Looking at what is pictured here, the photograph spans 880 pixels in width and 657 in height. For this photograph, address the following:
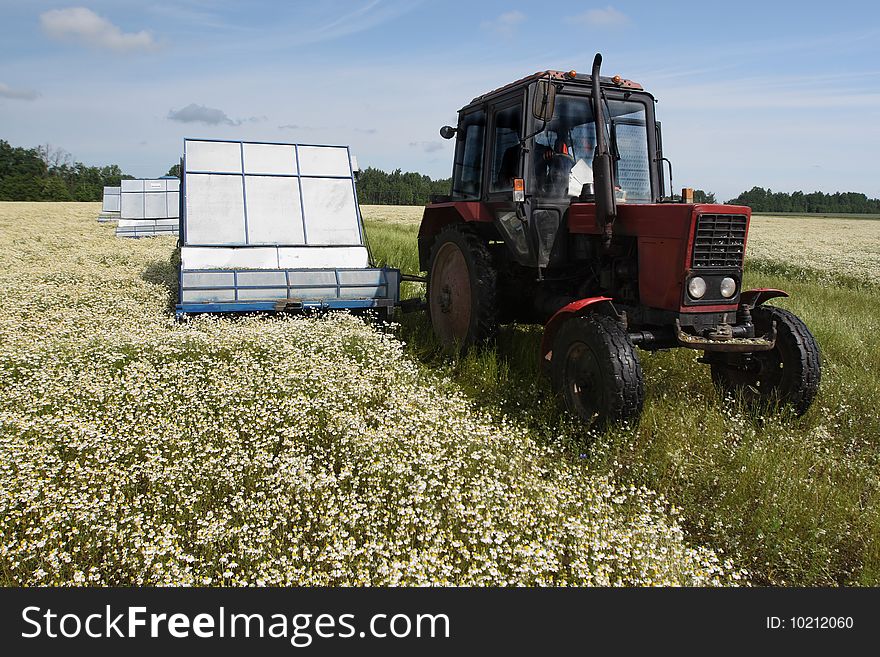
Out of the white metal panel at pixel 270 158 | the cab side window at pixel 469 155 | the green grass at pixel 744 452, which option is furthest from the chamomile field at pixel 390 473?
the white metal panel at pixel 270 158

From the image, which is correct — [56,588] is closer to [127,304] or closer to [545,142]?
[545,142]

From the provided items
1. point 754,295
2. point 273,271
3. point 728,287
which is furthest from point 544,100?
point 273,271

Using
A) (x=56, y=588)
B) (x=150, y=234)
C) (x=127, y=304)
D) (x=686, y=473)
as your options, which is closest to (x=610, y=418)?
(x=686, y=473)

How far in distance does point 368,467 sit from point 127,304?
5703 mm

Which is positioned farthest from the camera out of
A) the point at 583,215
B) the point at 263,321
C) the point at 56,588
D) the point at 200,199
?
the point at 200,199

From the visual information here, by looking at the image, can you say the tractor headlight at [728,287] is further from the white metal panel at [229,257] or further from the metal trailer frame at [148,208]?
the metal trailer frame at [148,208]

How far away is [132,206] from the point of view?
2419 cm

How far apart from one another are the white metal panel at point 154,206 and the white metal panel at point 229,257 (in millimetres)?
16991

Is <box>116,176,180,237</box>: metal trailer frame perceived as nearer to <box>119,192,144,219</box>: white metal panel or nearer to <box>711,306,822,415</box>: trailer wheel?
<box>119,192,144,219</box>: white metal panel

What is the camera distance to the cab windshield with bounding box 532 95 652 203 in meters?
5.61

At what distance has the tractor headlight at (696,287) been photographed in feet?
15.4

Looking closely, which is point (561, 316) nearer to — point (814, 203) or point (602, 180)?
point (602, 180)

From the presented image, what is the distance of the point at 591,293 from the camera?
557 cm

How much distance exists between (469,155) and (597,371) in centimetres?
326
